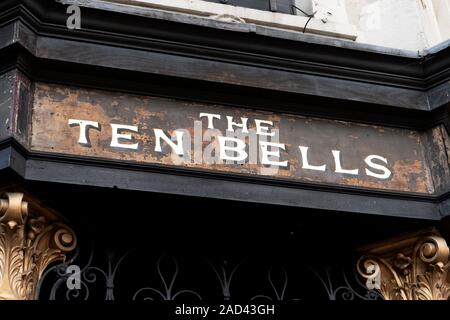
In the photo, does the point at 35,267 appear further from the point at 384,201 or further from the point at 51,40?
the point at 384,201

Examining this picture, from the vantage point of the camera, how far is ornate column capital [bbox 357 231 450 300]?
789 cm

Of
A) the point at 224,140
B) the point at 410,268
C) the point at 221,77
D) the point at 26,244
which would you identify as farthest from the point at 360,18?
the point at 26,244

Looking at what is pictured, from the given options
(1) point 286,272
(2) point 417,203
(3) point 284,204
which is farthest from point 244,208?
(2) point 417,203

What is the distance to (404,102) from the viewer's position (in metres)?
8.26

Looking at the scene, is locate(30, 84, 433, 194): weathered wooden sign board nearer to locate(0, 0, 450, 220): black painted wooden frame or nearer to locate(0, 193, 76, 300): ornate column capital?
locate(0, 0, 450, 220): black painted wooden frame

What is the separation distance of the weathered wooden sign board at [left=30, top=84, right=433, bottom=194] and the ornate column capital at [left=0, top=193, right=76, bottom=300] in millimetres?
478

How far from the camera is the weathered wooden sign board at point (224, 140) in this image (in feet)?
24.1

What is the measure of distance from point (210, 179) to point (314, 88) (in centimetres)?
120

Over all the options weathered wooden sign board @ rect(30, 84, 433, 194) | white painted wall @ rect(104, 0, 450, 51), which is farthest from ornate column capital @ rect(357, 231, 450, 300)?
white painted wall @ rect(104, 0, 450, 51)

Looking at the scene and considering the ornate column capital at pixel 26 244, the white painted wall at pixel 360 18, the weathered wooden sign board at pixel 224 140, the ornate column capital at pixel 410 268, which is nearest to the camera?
the ornate column capital at pixel 26 244

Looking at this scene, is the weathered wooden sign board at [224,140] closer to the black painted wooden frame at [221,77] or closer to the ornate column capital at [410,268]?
the black painted wooden frame at [221,77]

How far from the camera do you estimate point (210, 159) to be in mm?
7566

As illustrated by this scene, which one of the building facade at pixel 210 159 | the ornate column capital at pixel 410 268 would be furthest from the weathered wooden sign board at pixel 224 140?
the ornate column capital at pixel 410 268

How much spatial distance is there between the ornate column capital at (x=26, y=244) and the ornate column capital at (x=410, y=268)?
2.41m
